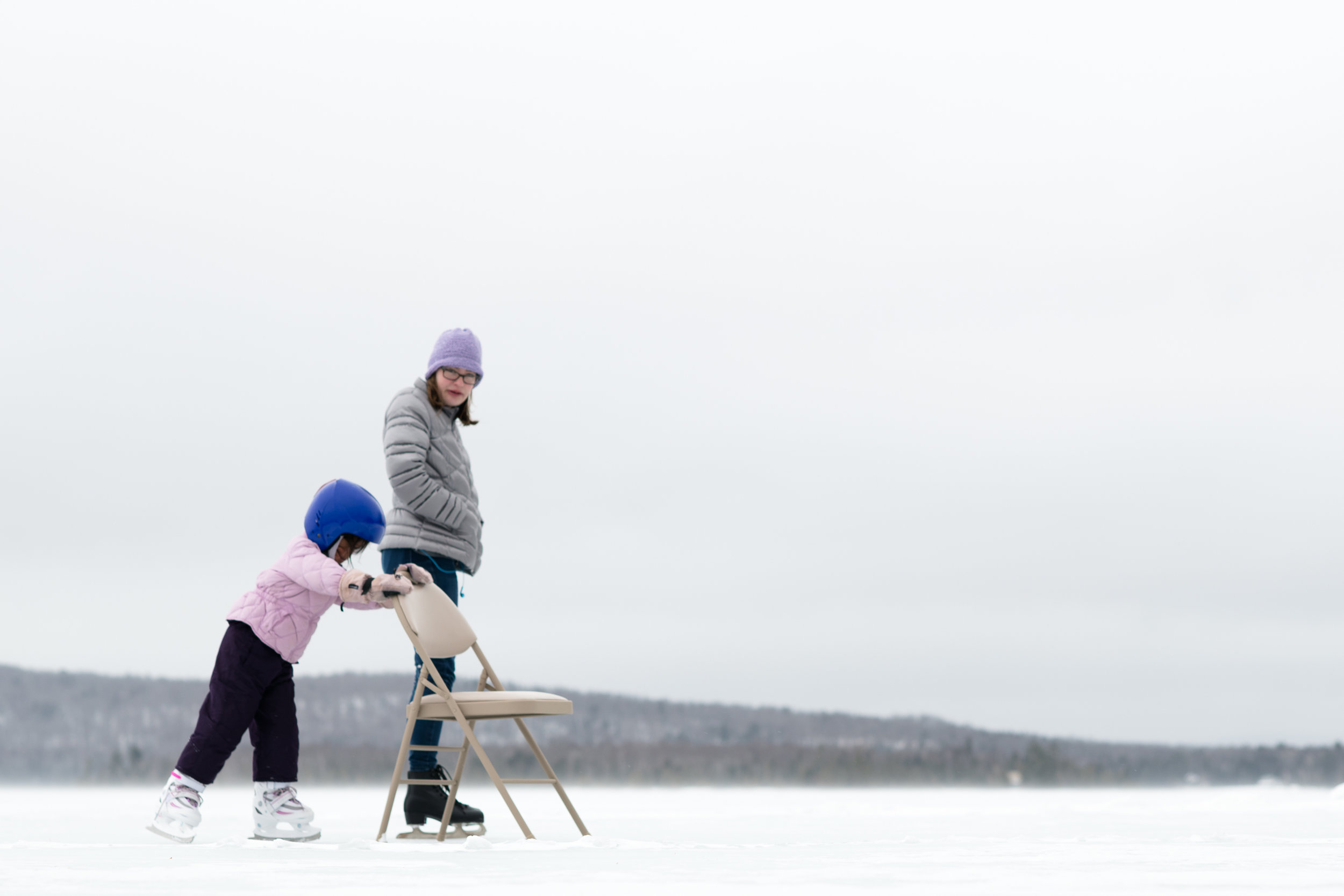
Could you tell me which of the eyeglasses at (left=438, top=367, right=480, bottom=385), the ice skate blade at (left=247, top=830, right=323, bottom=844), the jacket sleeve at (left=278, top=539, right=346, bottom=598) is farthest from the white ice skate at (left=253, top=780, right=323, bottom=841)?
the eyeglasses at (left=438, top=367, right=480, bottom=385)

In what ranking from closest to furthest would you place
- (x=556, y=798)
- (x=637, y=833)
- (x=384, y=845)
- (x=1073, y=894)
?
(x=1073, y=894), (x=384, y=845), (x=637, y=833), (x=556, y=798)

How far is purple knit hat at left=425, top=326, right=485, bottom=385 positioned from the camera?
5.00 metres

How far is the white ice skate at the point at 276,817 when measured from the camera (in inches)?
192

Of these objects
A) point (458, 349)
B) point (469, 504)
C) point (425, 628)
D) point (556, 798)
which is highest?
point (458, 349)

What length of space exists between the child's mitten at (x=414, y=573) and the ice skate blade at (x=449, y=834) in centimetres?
90

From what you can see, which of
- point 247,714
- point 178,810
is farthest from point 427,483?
point 178,810

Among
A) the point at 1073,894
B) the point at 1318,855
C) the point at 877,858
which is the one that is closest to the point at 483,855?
the point at 877,858

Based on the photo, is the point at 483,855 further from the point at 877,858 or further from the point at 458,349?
the point at 458,349

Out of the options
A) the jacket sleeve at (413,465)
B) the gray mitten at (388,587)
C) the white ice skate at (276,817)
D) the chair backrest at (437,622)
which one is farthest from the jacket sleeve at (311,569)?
the white ice skate at (276,817)

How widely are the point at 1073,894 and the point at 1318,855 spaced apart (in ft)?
5.60

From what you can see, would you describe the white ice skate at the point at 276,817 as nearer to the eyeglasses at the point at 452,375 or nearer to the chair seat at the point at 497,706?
the chair seat at the point at 497,706

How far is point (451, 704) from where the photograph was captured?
444 centimetres

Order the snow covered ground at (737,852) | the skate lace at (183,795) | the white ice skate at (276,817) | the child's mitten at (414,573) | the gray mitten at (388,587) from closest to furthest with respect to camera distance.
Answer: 1. the snow covered ground at (737,852)
2. the gray mitten at (388,587)
3. the child's mitten at (414,573)
4. the skate lace at (183,795)
5. the white ice skate at (276,817)

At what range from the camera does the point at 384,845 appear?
4.40 m
